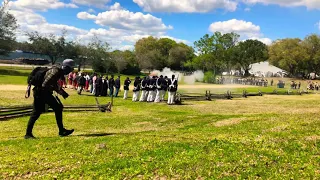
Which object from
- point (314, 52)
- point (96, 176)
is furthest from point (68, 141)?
point (314, 52)

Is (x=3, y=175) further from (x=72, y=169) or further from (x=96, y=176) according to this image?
(x=96, y=176)

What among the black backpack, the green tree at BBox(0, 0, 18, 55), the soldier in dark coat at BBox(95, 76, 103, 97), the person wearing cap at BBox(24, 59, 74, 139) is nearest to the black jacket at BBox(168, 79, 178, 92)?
the soldier in dark coat at BBox(95, 76, 103, 97)

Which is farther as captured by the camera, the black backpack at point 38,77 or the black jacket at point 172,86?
the black jacket at point 172,86

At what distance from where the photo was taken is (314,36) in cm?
9612

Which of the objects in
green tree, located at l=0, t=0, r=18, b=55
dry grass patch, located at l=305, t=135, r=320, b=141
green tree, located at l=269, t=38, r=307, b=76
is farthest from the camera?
green tree, located at l=269, t=38, r=307, b=76

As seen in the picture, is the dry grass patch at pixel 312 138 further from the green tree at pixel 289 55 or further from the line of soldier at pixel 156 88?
the green tree at pixel 289 55

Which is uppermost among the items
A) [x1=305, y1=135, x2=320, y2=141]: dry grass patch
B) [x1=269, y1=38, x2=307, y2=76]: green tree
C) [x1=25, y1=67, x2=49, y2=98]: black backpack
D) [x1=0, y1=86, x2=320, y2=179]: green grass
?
[x1=269, y1=38, x2=307, y2=76]: green tree

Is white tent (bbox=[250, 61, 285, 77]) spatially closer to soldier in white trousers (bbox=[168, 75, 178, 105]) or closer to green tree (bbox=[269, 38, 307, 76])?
green tree (bbox=[269, 38, 307, 76])

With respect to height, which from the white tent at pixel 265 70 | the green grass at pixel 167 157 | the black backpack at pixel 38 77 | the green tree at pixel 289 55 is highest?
the green tree at pixel 289 55

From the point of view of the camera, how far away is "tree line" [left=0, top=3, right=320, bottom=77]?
7806cm

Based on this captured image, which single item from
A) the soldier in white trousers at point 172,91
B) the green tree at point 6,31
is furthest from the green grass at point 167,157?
the green tree at point 6,31

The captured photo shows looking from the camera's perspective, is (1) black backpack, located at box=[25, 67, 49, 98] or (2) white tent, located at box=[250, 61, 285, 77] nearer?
(1) black backpack, located at box=[25, 67, 49, 98]

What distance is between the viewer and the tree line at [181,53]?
7806cm

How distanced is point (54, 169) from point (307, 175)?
15.1ft
